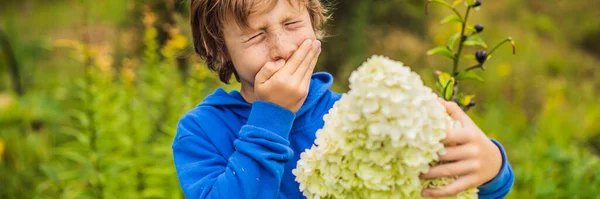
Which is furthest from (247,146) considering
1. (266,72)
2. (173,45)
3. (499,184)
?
(173,45)

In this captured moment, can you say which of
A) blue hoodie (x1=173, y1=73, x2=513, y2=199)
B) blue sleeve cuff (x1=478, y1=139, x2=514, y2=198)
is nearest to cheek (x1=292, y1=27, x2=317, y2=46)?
blue hoodie (x1=173, y1=73, x2=513, y2=199)

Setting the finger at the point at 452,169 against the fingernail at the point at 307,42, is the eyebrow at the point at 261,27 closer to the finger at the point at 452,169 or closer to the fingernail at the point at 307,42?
the fingernail at the point at 307,42

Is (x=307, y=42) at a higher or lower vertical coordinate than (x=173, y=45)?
higher

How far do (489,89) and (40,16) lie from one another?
6.07 meters

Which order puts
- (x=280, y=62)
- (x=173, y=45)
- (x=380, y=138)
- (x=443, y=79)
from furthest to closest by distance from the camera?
(x=173, y=45), (x=443, y=79), (x=280, y=62), (x=380, y=138)

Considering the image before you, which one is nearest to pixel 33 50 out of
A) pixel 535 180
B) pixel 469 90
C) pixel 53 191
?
pixel 53 191

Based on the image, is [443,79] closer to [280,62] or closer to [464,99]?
[464,99]

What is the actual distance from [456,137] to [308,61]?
0.44 m

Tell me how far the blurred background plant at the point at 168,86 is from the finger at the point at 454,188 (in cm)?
115

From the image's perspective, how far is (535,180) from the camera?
3.32m

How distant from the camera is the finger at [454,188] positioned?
45.1 inches

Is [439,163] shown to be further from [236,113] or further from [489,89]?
[489,89]

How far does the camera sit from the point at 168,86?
11.6ft

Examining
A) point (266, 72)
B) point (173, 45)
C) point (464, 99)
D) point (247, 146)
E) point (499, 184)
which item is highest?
point (266, 72)
